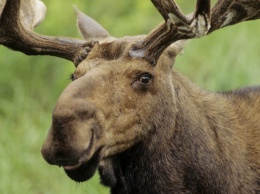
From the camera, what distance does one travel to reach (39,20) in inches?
245

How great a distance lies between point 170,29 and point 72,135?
2.45 ft

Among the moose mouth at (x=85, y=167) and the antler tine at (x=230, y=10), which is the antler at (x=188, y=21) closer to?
the antler tine at (x=230, y=10)

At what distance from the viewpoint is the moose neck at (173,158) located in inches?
215

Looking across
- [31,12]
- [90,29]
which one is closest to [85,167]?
[90,29]

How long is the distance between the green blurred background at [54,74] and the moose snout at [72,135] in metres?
2.18

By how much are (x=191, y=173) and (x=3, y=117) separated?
4.10 meters

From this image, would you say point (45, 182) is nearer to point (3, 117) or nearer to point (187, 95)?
point (3, 117)

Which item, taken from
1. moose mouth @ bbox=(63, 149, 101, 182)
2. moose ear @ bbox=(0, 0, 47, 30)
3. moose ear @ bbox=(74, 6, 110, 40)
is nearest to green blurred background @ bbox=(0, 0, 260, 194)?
moose ear @ bbox=(0, 0, 47, 30)

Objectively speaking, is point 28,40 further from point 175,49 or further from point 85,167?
point 85,167

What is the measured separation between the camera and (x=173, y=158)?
5492 mm

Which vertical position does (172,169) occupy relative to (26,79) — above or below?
above

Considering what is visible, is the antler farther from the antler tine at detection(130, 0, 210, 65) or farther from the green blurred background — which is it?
the green blurred background

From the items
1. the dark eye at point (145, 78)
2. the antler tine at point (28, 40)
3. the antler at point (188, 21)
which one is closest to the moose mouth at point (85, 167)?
the dark eye at point (145, 78)

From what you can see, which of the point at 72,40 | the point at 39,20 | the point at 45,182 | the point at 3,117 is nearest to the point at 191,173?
the point at 72,40
